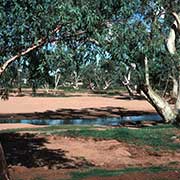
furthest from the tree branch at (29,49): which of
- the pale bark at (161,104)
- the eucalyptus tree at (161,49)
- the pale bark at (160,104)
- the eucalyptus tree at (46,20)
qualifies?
the pale bark at (161,104)

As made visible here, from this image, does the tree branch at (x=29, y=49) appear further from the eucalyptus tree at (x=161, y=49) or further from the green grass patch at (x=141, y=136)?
the eucalyptus tree at (x=161, y=49)

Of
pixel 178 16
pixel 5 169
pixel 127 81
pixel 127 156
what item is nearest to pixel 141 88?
pixel 127 81

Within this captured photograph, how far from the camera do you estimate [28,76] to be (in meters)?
12.7

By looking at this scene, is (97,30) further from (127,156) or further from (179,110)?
(179,110)

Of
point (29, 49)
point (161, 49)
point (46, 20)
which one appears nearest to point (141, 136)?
point (161, 49)

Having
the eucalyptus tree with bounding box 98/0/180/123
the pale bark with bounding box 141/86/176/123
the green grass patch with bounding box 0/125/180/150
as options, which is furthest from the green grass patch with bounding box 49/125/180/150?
the pale bark with bounding box 141/86/176/123

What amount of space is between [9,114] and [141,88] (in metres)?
16.1

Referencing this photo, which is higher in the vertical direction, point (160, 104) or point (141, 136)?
point (160, 104)

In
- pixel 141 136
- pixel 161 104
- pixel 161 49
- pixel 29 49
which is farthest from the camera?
pixel 161 104

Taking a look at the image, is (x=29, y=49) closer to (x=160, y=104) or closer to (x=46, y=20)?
(x=46, y=20)

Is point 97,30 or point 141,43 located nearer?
point 97,30

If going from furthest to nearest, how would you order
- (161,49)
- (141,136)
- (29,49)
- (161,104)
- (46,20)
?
(161,104)
(161,49)
(141,136)
(29,49)
(46,20)

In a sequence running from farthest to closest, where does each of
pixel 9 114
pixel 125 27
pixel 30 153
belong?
pixel 9 114 → pixel 30 153 → pixel 125 27

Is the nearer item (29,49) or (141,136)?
(29,49)
